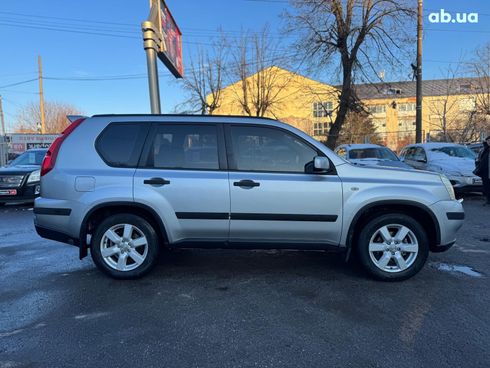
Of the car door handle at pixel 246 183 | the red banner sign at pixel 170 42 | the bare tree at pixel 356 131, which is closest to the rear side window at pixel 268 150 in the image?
the car door handle at pixel 246 183

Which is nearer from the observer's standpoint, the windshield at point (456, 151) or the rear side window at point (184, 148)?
the rear side window at point (184, 148)

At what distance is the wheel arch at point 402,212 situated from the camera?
385cm

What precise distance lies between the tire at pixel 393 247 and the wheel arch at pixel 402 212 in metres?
0.09

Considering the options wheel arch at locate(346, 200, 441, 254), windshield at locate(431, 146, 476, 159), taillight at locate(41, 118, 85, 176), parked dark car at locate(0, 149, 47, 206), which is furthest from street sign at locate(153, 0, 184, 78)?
windshield at locate(431, 146, 476, 159)

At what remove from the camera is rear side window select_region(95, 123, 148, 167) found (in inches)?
156

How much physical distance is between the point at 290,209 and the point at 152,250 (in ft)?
5.32

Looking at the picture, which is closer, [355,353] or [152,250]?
[355,353]

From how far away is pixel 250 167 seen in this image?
12.8 feet

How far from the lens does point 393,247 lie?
3953 millimetres

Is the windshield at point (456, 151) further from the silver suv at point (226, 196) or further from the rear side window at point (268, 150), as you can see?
the rear side window at point (268, 150)

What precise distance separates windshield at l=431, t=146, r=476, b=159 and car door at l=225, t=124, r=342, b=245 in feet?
29.5

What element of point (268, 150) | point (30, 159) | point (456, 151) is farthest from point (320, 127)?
point (268, 150)

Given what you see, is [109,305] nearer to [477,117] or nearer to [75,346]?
[75,346]

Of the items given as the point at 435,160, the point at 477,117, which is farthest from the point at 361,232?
the point at 477,117
